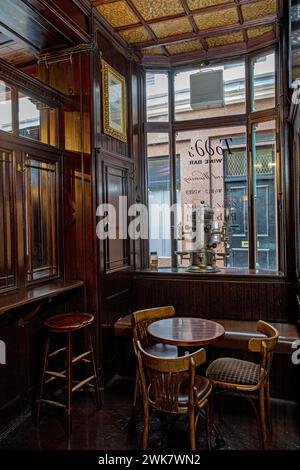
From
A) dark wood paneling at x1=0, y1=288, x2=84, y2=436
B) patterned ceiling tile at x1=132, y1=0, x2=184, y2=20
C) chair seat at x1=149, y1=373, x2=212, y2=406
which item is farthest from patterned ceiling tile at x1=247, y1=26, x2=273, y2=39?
chair seat at x1=149, y1=373, x2=212, y2=406

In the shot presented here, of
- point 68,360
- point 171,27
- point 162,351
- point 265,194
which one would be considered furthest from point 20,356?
point 171,27

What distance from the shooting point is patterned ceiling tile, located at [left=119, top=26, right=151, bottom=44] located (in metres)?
3.50

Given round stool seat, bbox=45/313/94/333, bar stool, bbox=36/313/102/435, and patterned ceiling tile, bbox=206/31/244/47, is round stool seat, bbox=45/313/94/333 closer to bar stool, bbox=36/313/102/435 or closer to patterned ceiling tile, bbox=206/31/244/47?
bar stool, bbox=36/313/102/435

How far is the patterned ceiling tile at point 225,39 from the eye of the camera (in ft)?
12.0

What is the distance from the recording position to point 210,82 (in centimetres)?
402

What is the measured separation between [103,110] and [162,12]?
104cm

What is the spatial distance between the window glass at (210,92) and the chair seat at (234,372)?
2.71 meters

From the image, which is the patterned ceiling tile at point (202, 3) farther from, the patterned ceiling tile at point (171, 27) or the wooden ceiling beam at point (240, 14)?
the patterned ceiling tile at point (171, 27)

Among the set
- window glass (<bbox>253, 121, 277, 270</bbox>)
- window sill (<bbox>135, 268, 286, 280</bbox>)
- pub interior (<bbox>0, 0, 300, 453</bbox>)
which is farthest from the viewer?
window glass (<bbox>253, 121, 277, 270</bbox>)

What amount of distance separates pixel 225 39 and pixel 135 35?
97 cm

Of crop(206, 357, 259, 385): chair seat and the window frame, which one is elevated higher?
the window frame

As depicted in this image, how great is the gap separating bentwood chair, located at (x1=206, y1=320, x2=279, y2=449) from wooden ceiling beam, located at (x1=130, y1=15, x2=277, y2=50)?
2.82 meters

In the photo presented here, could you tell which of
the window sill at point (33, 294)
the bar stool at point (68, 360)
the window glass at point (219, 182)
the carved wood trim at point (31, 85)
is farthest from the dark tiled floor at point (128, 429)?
the carved wood trim at point (31, 85)

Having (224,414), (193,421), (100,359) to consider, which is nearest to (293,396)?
(224,414)
